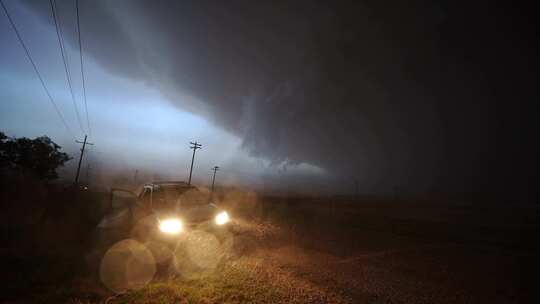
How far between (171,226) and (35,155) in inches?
1670

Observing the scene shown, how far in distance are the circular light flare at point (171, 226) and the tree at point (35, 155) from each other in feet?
113

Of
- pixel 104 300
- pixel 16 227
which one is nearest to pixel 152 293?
pixel 104 300

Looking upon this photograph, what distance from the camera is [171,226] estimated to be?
6406mm

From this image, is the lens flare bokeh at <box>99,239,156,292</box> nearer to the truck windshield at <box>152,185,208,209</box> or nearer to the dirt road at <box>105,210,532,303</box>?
the dirt road at <box>105,210,532,303</box>

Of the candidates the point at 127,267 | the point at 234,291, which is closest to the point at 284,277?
the point at 234,291

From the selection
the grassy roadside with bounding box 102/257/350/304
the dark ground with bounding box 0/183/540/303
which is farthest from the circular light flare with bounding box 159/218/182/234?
the grassy roadside with bounding box 102/257/350/304

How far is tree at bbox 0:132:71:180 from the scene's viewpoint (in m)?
29.9

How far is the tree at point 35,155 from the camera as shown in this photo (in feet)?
98.2

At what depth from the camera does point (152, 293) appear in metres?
4.48

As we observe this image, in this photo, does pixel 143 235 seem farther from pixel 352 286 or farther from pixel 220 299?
pixel 352 286

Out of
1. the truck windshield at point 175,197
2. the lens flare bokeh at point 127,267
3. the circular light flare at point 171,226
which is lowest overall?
the lens flare bokeh at point 127,267

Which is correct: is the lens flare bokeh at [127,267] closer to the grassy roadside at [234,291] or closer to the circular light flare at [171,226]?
the grassy roadside at [234,291]

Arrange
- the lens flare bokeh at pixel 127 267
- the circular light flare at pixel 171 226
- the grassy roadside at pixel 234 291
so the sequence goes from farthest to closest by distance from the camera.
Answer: the circular light flare at pixel 171 226 → the lens flare bokeh at pixel 127 267 → the grassy roadside at pixel 234 291

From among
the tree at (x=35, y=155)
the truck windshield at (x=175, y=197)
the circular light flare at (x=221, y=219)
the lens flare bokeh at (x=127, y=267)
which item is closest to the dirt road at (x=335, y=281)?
the lens flare bokeh at (x=127, y=267)
